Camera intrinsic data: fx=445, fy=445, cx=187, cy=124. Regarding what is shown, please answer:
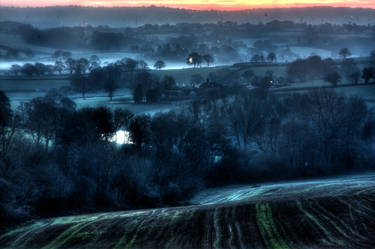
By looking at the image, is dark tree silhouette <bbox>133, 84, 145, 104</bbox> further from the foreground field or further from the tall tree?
the foreground field

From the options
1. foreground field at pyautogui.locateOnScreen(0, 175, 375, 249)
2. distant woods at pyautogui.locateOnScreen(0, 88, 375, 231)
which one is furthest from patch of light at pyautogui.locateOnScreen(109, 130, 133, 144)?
foreground field at pyautogui.locateOnScreen(0, 175, 375, 249)

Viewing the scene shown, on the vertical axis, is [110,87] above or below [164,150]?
above

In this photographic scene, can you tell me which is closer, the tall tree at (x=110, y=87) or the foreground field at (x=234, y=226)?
the foreground field at (x=234, y=226)

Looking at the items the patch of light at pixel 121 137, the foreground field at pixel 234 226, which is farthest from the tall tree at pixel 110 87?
the foreground field at pixel 234 226

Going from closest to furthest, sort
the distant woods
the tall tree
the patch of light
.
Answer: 1. the distant woods
2. the patch of light
3. the tall tree

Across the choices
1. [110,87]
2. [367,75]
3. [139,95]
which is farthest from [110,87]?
[367,75]

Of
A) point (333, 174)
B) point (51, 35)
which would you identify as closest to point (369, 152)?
point (333, 174)

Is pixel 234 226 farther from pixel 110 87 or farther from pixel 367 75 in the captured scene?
pixel 367 75

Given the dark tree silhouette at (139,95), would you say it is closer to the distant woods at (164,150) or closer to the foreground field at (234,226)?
the distant woods at (164,150)

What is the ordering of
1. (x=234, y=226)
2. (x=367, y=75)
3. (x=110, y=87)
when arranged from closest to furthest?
(x=234, y=226) < (x=110, y=87) < (x=367, y=75)
